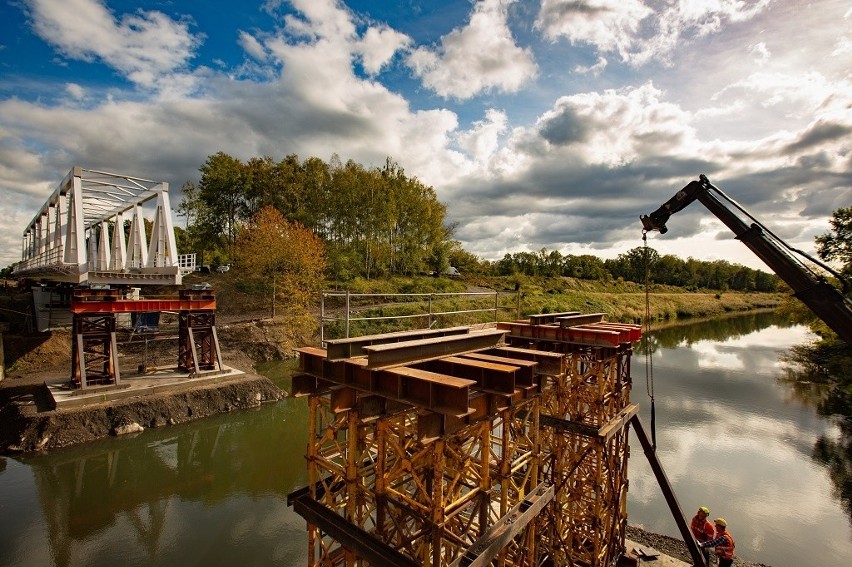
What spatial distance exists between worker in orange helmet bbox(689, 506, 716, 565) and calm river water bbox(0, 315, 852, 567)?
204cm

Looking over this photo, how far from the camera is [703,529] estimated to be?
917 centimetres

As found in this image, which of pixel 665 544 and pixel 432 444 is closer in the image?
pixel 432 444

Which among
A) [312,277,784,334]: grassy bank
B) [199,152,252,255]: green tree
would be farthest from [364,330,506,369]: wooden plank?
[199,152,252,255]: green tree

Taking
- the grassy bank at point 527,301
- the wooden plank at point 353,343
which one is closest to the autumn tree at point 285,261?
the grassy bank at point 527,301

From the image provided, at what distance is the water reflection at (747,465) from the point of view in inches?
436

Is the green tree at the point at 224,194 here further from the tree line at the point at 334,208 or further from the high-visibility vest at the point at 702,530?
the high-visibility vest at the point at 702,530

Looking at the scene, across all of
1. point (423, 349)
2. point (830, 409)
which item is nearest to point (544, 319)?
point (423, 349)

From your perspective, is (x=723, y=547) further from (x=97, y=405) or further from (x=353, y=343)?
(x=97, y=405)

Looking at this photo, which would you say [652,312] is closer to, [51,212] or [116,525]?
[116,525]

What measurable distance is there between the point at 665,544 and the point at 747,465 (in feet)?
24.9

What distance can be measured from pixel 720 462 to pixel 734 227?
35.3ft

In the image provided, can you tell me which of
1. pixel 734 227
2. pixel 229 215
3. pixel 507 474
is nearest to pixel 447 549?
pixel 507 474

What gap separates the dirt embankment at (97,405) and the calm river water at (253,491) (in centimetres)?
67

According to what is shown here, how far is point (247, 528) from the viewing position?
418 inches
